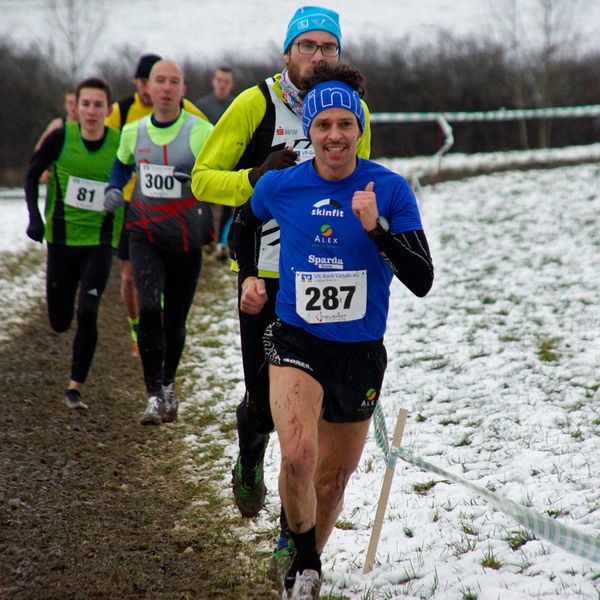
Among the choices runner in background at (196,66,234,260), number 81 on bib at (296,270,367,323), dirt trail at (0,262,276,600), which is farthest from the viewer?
runner in background at (196,66,234,260)

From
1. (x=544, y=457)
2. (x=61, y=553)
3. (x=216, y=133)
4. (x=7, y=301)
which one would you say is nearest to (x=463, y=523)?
(x=544, y=457)

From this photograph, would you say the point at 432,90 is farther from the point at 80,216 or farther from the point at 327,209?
the point at 327,209

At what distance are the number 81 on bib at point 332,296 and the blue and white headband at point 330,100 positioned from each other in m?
0.65

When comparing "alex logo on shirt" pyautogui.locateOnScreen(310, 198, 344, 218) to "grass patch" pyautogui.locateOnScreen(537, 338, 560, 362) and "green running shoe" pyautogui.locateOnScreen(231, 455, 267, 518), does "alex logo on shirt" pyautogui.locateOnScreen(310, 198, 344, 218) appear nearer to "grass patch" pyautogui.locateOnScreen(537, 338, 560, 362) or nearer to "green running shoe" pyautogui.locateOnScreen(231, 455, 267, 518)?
"green running shoe" pyautogui.locateOnScreen(231, 455, 267, 518)

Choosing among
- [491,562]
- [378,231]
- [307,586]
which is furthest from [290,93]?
[491,562]

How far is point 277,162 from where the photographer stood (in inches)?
155

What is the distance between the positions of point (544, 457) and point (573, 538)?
8.07 ft

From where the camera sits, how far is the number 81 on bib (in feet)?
12.1

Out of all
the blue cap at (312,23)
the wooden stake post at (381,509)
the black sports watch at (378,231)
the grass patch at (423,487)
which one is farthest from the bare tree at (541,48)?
the black sports watch at (378,231)

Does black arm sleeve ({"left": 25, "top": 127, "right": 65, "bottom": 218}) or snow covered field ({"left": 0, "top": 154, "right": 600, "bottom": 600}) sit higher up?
black arm sleeve ({"left": 25, "top": 127, "right": 65, "bottom": 218})

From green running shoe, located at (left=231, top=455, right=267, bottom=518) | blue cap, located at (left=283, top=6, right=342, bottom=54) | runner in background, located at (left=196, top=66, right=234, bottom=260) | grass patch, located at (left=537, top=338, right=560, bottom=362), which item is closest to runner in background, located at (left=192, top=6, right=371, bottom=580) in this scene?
blue cap, located at (left=283, top=6, right=342, bottom=54)

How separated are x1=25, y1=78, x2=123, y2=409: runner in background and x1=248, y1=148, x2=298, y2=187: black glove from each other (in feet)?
9.56

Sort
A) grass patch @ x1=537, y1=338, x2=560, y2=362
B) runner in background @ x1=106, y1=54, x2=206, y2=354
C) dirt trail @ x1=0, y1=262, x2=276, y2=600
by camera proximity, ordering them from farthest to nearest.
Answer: runner in background @ x1=106, y1=54, x2=206, y2=354 < grass patch @ x1=537, y1=338, x2=560, y2=362 < dirt trail @ x1=0, y1=262, x2=276, y2=600

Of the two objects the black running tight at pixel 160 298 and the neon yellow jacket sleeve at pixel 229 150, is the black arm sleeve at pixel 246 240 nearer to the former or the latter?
the neon yellow jacket sleeve at pixel 229 150
